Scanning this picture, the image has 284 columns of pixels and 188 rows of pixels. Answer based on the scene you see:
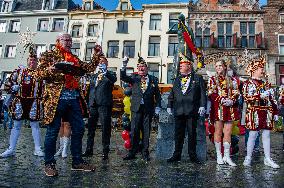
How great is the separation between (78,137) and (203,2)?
28.8 m

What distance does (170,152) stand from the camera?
6.08m

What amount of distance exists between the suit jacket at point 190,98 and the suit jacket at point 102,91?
1.24 m

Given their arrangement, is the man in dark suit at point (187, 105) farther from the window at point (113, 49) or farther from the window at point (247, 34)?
the window at point (113, 49)

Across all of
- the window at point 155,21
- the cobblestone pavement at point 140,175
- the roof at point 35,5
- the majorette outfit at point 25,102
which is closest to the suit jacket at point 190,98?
the cobblestone pavement at point 140,175

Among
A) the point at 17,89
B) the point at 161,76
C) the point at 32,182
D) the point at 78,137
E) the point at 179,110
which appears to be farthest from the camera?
the point at 161,76

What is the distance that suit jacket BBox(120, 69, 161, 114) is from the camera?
6023mm

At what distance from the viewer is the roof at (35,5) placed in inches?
1364

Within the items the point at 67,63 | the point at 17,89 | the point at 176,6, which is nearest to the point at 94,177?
the point at 67,63

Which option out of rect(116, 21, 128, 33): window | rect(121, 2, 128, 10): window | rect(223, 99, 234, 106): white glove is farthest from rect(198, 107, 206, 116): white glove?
rect(121, 2, 128, 10): window

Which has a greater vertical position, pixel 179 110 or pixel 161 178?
pixel 179 110

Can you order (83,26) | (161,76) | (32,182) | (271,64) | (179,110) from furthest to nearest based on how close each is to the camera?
(83,26)
(161,76)
(271,64)
(179,110)
(32,182)

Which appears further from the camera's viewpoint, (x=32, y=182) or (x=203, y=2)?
(x=203, y=2)

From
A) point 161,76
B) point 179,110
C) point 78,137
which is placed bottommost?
point 78,137

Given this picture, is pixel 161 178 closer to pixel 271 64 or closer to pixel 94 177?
pixel 94 177
